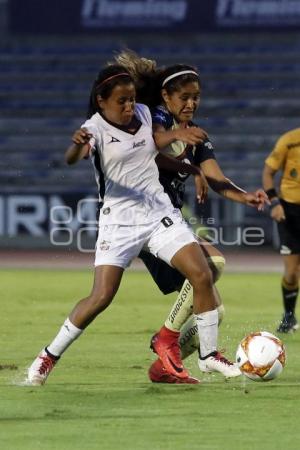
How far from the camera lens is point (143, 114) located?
7.38m

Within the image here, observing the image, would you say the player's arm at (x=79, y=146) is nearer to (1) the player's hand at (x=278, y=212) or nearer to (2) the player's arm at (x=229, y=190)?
(2) the player's arm at (x=229, y=190)

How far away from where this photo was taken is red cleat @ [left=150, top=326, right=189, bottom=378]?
7568 millimetres

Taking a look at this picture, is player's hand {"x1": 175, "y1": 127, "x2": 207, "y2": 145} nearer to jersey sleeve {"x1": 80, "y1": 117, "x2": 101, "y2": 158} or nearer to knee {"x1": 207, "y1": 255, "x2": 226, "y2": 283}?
jersey sleeve {"x1": 80, "y1": 117, "x2": 101, "y2": 158}

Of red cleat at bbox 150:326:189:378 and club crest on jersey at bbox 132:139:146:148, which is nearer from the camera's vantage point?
club crest on jersey at bbox 132:139:146:148

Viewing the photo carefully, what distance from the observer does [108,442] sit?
5.52m

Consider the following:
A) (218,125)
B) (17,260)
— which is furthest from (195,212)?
(218,125)

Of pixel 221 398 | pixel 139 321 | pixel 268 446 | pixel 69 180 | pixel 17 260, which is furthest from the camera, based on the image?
pixel 69 180

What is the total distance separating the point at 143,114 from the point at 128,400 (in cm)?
167

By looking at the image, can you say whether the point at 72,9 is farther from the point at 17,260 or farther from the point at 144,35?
the point at 17,260

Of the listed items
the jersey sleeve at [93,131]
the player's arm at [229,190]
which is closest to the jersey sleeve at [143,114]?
the jersey sleeve at [93,131]

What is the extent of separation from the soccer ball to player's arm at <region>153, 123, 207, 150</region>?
4.00 feet

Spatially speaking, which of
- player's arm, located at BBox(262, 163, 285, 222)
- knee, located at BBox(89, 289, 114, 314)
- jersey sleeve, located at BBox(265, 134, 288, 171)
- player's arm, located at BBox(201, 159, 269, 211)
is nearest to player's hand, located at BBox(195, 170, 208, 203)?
player's arm, located at BBox(201, 159, 269, 211)

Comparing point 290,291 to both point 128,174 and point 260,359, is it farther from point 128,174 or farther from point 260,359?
point 128,174

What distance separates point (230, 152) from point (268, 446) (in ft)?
71.3
